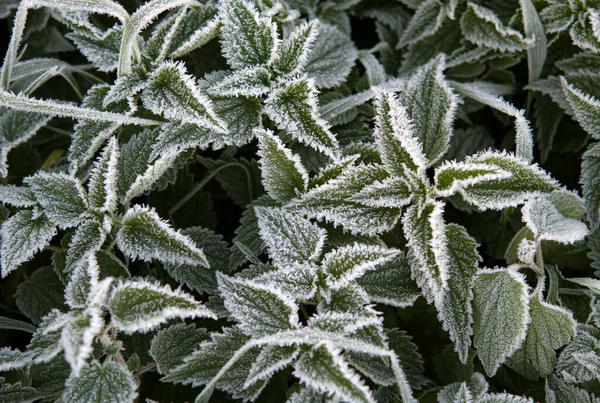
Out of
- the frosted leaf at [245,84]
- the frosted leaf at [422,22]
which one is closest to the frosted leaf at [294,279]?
the frosted leaf at [245,84]

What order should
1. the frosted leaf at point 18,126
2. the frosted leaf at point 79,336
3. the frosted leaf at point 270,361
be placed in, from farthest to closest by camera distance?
the frosted leaf at point 18,126 < the frosted leaf at point 270,361 < the frosted leaf at point 79,336

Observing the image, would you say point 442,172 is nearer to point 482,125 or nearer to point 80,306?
point 482,125

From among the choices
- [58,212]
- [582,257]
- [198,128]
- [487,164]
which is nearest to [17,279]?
[58,212]

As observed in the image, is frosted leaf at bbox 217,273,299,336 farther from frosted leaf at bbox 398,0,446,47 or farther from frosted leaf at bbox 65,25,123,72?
frosted leaf at bbox 398,0,446,47

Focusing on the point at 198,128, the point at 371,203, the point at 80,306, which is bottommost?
the point at 371,203

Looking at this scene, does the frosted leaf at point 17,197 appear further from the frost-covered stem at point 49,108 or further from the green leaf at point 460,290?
the green leaf at point 460,290

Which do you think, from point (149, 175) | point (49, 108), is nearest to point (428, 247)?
point (149, 175)

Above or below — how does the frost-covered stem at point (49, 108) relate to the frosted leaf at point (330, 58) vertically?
above
